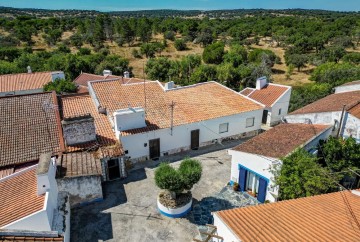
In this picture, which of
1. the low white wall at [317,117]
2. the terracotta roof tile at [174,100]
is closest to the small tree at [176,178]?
the terracotta roof tile at [174,100]

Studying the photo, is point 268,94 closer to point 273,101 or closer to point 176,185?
point 273,101

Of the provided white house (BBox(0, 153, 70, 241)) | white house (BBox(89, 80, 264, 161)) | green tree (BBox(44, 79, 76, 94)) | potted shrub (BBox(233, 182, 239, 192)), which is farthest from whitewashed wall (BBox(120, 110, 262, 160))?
green tree (BBox(44, 79, 76, 94))

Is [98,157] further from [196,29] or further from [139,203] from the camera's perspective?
[196,29]

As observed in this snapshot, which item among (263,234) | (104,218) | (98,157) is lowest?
(104,218)

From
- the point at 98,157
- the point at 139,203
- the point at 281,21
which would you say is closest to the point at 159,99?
the point at 98,157

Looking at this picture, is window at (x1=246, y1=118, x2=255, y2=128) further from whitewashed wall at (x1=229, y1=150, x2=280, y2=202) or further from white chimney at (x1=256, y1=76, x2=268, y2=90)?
whitewashed wall at (x1=229, y1=150, x2=280, y2=202)
